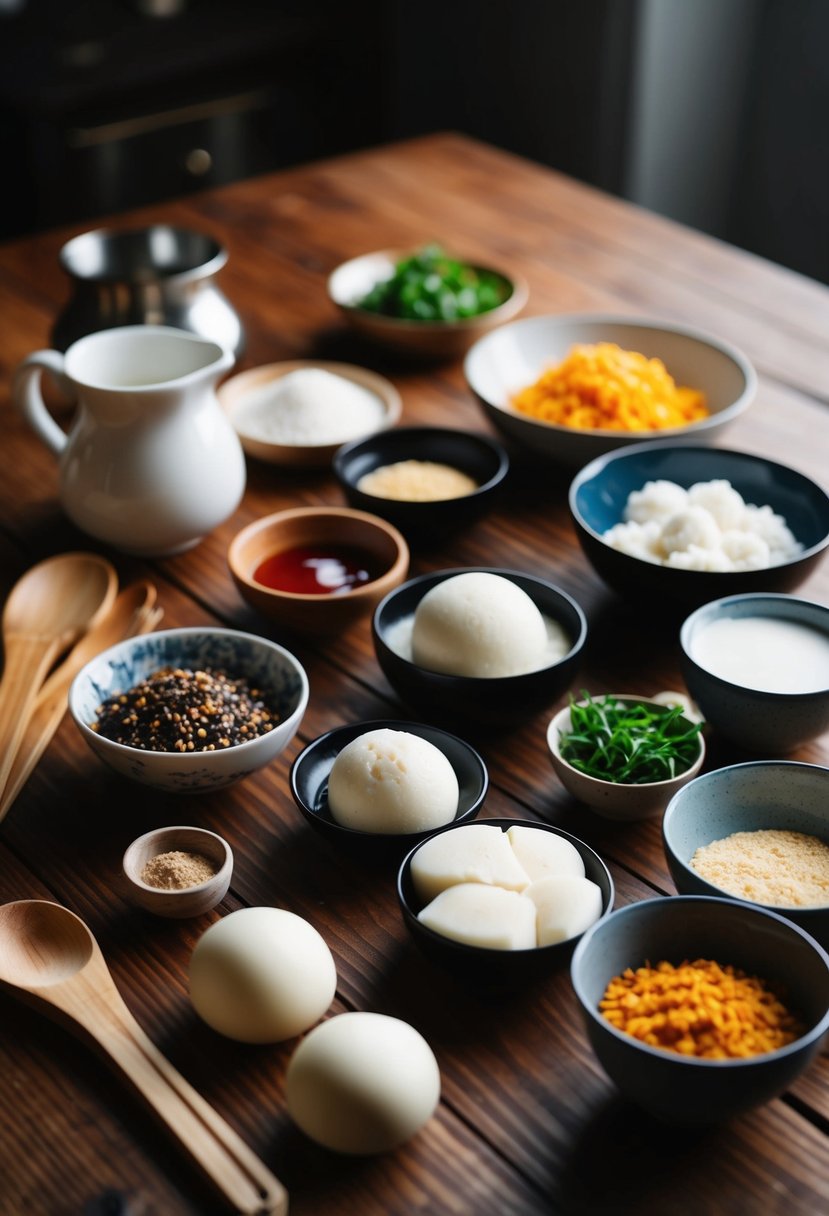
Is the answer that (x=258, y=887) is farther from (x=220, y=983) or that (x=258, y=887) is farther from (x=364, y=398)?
(x=364, y=398)

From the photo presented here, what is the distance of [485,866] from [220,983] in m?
0.19

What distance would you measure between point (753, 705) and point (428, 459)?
1.85 feet

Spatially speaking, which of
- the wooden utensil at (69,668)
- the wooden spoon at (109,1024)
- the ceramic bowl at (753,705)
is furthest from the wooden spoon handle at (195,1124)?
the ceramic bowl at (753,705)

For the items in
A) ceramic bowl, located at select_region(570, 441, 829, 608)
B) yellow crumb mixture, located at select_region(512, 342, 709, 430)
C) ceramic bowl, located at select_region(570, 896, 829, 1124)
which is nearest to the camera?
ceramic bowl, located at select_region(570, 896, 829, 1124)

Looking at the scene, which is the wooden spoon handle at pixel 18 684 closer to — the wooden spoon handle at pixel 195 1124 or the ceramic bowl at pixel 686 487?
the wooden spoon handle at pixel 195 1124

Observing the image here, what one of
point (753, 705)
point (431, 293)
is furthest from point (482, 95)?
point (753, 705)

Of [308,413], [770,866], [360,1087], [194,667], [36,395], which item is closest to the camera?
[360,1087]

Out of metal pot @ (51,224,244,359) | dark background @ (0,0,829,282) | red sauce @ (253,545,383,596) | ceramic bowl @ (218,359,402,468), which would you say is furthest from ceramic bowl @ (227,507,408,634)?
dark background @ (0,0,829,282)

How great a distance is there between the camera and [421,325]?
171 cm

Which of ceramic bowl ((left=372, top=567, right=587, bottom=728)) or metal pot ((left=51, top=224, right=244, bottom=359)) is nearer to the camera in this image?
ceramic bowl ((left=372, top=567, right=587, bottom=728))

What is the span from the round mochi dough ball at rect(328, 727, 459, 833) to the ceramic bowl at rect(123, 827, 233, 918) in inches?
3.7

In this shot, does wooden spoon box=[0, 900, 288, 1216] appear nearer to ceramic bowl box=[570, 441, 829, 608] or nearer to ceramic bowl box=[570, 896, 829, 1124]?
ceramic bowl box=[570, 896, 829, 1124]

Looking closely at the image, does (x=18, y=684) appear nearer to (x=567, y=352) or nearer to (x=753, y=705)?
(x=753, y=705)

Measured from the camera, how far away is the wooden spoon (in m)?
0.76
